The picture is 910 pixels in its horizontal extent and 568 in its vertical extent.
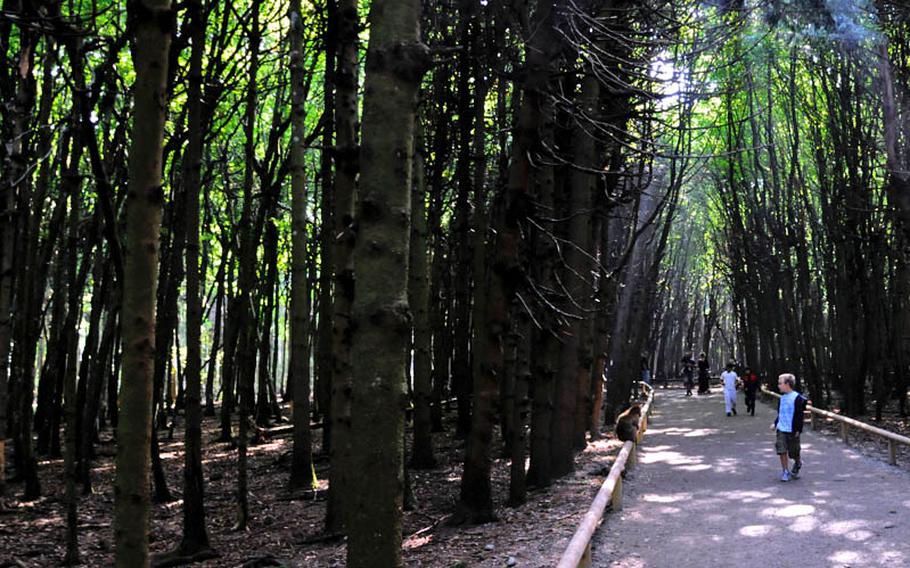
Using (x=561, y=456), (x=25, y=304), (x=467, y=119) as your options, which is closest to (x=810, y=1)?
(x=467, y=119)

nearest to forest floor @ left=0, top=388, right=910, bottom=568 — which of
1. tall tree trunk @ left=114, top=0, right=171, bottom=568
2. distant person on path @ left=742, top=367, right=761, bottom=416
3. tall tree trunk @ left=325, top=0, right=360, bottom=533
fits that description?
tall tree trunk @ left=325, top=0, right=360, bottom=533

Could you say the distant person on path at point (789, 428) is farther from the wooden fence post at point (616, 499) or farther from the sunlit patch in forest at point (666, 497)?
the wooden fence post at point (616, 499)

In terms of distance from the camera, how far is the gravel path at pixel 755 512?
7.53m

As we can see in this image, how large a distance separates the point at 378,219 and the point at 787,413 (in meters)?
9.88

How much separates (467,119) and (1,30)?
20.9ft

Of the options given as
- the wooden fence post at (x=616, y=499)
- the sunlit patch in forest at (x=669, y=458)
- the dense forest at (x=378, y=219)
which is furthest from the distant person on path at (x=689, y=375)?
the wooden fence post at (x=616, y=499)

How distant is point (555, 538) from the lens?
821 centimetres

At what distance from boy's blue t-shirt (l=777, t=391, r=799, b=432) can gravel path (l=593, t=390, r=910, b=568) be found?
2.52 feet

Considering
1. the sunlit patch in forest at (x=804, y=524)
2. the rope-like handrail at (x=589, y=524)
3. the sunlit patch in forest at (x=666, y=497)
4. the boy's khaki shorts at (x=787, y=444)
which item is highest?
the boy's khaki shorts at (x=787, y=444)

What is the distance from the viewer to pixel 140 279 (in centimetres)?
386

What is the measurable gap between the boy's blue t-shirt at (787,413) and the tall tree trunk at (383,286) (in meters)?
9.47

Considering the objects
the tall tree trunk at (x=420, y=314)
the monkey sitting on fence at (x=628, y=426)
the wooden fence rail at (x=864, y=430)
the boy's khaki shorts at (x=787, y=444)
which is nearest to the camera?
the boy's khaki shorts at (x=787, y=444)

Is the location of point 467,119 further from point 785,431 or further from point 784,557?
point 784,557

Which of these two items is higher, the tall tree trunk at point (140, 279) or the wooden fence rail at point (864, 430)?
the tall tree trunk at point (140, 279)
